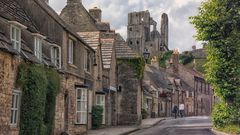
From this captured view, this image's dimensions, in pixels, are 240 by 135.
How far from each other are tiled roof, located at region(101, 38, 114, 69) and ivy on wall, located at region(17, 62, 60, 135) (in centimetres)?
1632

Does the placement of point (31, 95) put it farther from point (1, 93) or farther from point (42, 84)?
point (1, 93)

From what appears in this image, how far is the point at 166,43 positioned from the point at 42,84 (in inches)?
6700

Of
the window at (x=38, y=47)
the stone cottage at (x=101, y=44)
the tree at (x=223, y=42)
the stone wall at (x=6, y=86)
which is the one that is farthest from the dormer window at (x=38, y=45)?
the tree at (x=223, y=42)

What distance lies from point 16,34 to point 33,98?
2770mm

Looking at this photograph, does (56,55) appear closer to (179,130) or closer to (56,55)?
(56,55)

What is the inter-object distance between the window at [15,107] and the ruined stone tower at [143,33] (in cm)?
14953

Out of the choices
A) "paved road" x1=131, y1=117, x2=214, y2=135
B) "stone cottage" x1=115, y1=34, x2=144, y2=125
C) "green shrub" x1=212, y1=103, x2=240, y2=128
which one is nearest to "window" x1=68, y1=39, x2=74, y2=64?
"paved road" x1=131, y1=117, x2=214, y2=135

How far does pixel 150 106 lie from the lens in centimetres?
6588

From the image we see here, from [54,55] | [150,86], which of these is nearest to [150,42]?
[150,86]

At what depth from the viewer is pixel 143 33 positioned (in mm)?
177750

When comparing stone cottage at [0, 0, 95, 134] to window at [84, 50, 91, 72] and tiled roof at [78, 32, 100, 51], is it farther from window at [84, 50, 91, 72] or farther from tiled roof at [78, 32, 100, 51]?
tiled roof at [78, 32, 100, 51]

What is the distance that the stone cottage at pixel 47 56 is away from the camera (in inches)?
709

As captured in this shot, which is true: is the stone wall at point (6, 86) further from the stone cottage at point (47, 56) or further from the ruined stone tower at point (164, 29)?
the ruined stone tower at point (164, 29)

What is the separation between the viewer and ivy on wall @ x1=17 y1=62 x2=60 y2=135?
19125 millimetres
